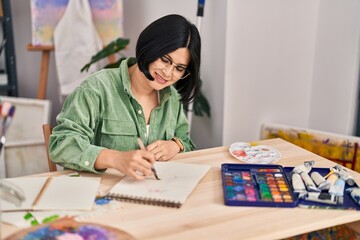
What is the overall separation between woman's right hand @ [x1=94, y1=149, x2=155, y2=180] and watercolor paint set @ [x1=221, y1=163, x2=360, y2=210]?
21cm

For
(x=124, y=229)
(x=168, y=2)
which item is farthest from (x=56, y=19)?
(x=124, y=229)

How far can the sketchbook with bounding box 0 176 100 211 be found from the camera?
39.6 inches

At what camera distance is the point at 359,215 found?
1.03 m

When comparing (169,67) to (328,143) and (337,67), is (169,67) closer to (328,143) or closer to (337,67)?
(328,143)

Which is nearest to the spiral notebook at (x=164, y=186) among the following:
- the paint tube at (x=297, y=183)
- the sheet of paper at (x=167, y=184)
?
the sheet of paper at (x=167, y=184)

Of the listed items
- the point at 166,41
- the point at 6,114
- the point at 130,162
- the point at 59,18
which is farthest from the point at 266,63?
the point at 6,114

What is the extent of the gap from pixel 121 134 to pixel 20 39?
1.69m

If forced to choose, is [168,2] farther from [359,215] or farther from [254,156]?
[359,215]

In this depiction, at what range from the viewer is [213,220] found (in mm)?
972

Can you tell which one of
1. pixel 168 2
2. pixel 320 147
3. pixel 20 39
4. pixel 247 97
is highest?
pixel 168 2

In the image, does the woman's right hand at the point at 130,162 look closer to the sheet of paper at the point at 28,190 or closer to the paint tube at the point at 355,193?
the sheet of paper at the point at 28,190

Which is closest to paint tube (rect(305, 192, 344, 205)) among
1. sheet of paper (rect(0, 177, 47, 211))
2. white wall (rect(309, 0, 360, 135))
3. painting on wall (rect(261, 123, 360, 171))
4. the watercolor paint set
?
the watercolor paint set

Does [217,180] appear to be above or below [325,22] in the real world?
below

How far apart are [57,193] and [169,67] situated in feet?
1.57
